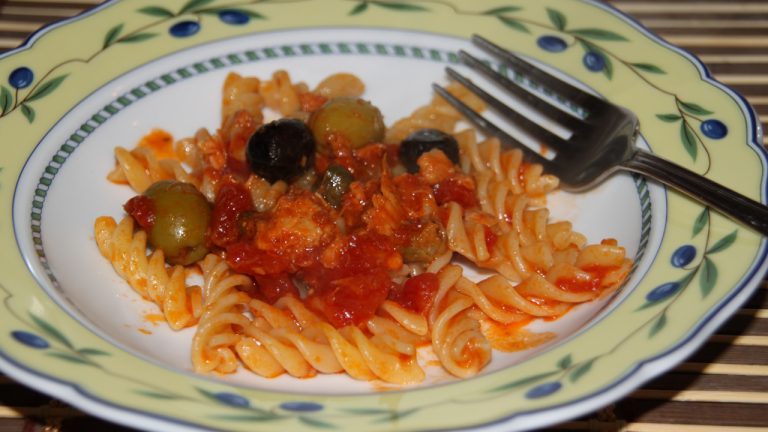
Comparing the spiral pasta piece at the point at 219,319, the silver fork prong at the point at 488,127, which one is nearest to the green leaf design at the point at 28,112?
the spiral pasta piece at the point at 219,319

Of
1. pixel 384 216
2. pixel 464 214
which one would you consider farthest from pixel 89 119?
pixel 464 214

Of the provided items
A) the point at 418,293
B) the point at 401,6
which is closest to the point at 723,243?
the point at 418,293

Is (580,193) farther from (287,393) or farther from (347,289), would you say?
(287,393)

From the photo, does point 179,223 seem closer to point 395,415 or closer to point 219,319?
point 219,319

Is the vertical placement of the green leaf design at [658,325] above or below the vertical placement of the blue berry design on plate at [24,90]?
below

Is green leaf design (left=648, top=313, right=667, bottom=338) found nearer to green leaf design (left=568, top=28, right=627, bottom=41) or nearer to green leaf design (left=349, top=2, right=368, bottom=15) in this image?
green leaf design (left=568, top=28, right=627, bottom=41)

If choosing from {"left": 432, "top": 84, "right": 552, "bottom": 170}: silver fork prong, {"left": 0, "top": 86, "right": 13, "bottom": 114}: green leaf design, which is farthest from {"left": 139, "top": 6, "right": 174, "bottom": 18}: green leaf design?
{"left": 432, "top": 84, "right": 552, "bottom": 170}: silver fork prong

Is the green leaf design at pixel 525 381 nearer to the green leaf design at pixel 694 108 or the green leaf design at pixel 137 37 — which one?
the green leaf design at pixel 694 108
